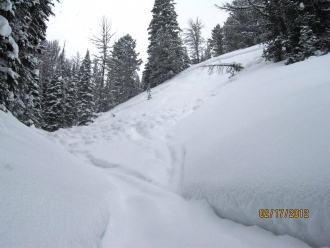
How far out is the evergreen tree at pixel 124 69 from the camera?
22.9 meters

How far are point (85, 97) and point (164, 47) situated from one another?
9205 mm

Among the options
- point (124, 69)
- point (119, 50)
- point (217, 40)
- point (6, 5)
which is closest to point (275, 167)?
point (6, 5)

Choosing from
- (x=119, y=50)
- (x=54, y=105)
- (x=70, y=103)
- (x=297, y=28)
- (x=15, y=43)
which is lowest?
(x=15, y=43)

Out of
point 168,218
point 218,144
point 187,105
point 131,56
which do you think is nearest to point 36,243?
point 168,218

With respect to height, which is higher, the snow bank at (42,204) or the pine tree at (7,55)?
the pine tree at (7,55)

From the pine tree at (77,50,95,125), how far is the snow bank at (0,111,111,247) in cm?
1483

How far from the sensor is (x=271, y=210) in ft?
5.44

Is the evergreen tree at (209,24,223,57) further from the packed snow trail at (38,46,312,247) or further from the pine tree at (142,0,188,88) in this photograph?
the packed snow trail at (38,46,312,247)

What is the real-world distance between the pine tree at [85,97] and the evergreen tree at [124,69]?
5.79 m

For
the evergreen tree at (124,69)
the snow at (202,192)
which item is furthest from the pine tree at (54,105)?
the snow at (202,192)

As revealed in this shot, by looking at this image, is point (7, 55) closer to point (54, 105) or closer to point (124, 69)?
point (54, 105)

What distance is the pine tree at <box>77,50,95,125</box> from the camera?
16.0 m

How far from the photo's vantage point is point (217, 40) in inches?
1185
